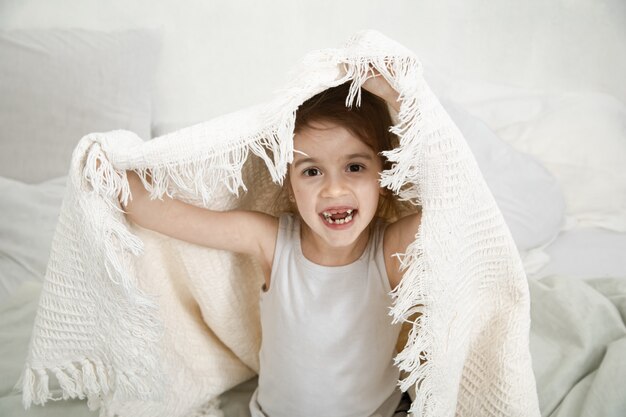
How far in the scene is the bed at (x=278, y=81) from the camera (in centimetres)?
127

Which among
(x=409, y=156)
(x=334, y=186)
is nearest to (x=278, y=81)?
(x=334, y=186)

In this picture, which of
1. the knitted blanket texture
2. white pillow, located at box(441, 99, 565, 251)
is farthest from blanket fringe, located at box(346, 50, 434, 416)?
white pillow, located at box(441, 99, 565, 251)

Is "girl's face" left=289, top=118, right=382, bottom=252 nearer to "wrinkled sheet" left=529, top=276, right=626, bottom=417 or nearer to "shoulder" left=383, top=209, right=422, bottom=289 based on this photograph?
"shoulder" left=383, top=209, right=422, bottom=289

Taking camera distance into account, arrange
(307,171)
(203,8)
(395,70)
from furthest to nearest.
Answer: (203,8) → (307,171) → (395,70)

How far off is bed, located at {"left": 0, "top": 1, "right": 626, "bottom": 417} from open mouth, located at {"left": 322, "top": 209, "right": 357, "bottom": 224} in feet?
1.69

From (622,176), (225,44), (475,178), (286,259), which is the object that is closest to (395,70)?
(475,178)

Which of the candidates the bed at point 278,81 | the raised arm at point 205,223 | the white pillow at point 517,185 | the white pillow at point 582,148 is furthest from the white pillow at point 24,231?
the white pillow at point 582,148

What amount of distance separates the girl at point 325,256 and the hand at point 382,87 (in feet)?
Answer: 0.34

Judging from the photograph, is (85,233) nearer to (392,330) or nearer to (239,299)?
(239,299)

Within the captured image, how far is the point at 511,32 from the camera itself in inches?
58.4

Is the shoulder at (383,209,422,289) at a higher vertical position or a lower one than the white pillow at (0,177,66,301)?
higher

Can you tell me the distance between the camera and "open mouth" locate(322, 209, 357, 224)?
0.81m

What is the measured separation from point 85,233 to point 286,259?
0.31 meters

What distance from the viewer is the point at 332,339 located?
887 millimetres
